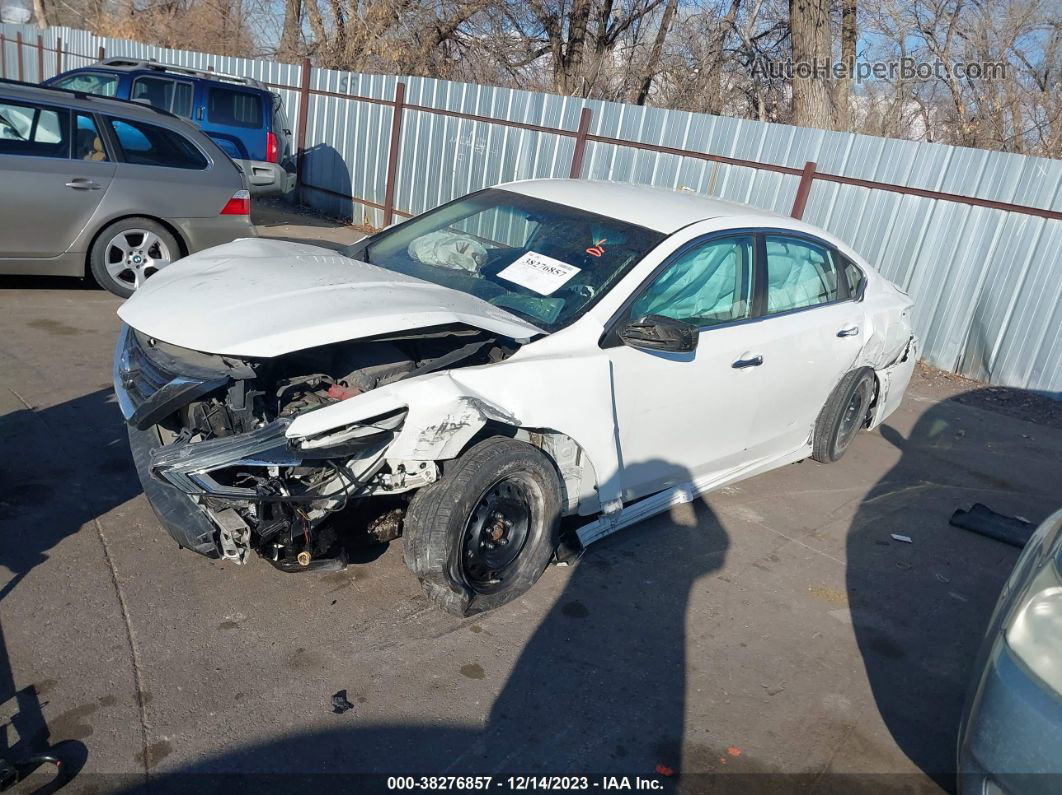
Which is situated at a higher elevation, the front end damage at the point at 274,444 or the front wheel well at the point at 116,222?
the front end damage at the point at 274,444

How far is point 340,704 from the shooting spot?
3096mm

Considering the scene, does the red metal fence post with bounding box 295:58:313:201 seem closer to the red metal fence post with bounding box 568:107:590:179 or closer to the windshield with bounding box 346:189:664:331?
the red metal fence post with bounding box 568:107:590:179

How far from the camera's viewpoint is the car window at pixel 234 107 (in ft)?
41.4

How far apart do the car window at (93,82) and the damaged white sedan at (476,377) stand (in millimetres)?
9621

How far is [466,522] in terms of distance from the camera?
3471mm

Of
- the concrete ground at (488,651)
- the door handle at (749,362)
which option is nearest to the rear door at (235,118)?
the concrete ground at (488,651)

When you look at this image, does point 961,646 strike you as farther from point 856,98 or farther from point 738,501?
point 856,98

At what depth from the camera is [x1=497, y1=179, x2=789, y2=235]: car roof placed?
14.9ft

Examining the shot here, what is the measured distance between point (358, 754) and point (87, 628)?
3.99ft

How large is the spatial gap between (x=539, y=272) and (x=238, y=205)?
4.61m

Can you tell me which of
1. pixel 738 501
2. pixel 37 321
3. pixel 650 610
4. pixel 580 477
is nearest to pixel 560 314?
pixel 580 477

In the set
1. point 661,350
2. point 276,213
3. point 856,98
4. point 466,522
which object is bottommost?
point 276,213

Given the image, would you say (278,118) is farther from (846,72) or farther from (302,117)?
(846,72)

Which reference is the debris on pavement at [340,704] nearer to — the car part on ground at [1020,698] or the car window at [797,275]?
the car part on ground at [1020,698]
